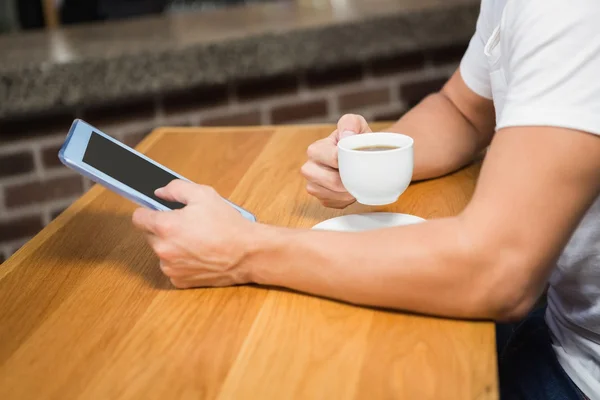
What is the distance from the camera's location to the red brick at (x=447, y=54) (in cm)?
224

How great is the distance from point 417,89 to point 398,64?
0.11 m

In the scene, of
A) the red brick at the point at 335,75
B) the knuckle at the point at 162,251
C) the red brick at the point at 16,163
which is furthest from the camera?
the red brick at the point at 335,75

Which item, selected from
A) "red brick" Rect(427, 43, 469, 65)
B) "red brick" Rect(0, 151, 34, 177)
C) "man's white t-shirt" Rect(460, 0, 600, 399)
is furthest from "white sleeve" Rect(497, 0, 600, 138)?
"red brick" Rect(427, 43, 469, 65)

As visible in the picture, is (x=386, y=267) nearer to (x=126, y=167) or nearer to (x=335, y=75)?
(x=126, y=167)

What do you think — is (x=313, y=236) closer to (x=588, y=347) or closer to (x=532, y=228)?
(x=532, y=228)

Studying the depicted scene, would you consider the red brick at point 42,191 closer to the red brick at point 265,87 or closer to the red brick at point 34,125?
the red brick at point 34,125

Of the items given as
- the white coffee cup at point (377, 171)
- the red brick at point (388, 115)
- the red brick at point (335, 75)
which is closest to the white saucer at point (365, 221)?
the white coffee cup at point (377, 171)

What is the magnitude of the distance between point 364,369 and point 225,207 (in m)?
0.25

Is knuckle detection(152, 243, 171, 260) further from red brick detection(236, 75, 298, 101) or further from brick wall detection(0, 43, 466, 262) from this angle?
red brick detection(236, 75, 298, 101)

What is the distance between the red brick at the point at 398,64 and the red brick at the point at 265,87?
0.86 ft

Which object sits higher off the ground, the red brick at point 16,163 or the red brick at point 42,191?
the red brick at point 16,163

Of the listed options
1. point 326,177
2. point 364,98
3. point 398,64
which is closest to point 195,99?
point 364,98

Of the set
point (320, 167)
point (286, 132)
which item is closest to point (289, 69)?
point (286, 132)

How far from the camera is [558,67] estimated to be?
2.23 ft
